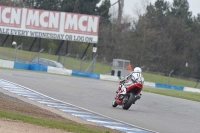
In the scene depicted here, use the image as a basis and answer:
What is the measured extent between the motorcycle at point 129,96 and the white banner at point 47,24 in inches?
1202

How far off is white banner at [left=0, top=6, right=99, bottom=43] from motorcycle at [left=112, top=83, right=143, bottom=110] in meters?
30.5

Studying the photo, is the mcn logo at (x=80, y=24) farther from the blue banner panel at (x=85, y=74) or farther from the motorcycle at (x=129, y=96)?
the motorcycle at (x=129, y=96)

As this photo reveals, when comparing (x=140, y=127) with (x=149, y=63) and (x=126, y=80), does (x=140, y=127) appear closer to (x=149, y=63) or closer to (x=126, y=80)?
(x=126, y=80)

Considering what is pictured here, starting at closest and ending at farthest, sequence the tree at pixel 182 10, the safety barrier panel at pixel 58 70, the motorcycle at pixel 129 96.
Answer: the motorcycle at pixel 129 96, the safety barrier panel at pixel 58 70, the tree at pixel 182 10

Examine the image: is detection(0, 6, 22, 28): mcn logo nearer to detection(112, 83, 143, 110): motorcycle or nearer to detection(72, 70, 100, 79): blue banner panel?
detection(72, 70, 100, 79): blue banner panel

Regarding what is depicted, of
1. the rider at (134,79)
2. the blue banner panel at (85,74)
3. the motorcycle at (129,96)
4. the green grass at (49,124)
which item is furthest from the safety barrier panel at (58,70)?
the green grass at (49,124)

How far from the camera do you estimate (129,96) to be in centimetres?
1811

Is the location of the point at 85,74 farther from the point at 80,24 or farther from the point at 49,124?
the point at 49,124

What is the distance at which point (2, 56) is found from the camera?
45219 millimetres

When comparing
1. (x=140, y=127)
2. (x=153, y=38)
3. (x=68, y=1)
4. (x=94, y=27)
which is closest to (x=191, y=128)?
(x=140, y=127)

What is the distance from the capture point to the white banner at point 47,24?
47938 mm

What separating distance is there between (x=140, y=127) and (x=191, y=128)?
1.82m

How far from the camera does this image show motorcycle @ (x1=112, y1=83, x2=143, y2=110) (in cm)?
1791

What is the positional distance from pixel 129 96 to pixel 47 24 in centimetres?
3106
